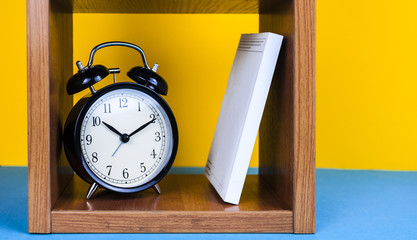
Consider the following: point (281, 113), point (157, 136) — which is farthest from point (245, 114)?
point (157, 136)

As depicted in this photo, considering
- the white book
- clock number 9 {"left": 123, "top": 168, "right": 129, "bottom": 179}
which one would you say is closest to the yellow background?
the white book

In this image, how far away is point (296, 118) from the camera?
3.48ft

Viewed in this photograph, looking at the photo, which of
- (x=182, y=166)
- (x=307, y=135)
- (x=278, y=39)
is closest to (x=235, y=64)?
(x=278, y=39)

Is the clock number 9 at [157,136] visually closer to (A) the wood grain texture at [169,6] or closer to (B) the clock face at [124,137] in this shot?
(B) the clock face at [124,137]

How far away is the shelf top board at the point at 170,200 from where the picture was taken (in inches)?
43.8

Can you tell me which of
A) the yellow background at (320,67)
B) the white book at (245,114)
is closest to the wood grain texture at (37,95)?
the white book at (245,114)

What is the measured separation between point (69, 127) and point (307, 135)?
1.60 feet

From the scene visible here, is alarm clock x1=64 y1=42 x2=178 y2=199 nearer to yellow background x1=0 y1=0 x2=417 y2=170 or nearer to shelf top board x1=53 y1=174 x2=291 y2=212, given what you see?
shelf top board x1=53 y1=174 x2=291 y2=212

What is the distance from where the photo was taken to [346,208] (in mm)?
1282

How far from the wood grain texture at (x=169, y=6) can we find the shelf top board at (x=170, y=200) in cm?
43

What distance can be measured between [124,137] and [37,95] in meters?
0.21

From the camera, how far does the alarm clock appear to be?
3.84 feet

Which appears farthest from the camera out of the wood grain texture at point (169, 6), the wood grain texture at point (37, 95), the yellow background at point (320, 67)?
the yellow background at point (320, 67)

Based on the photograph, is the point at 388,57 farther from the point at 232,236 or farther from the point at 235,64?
the point at 232,236
